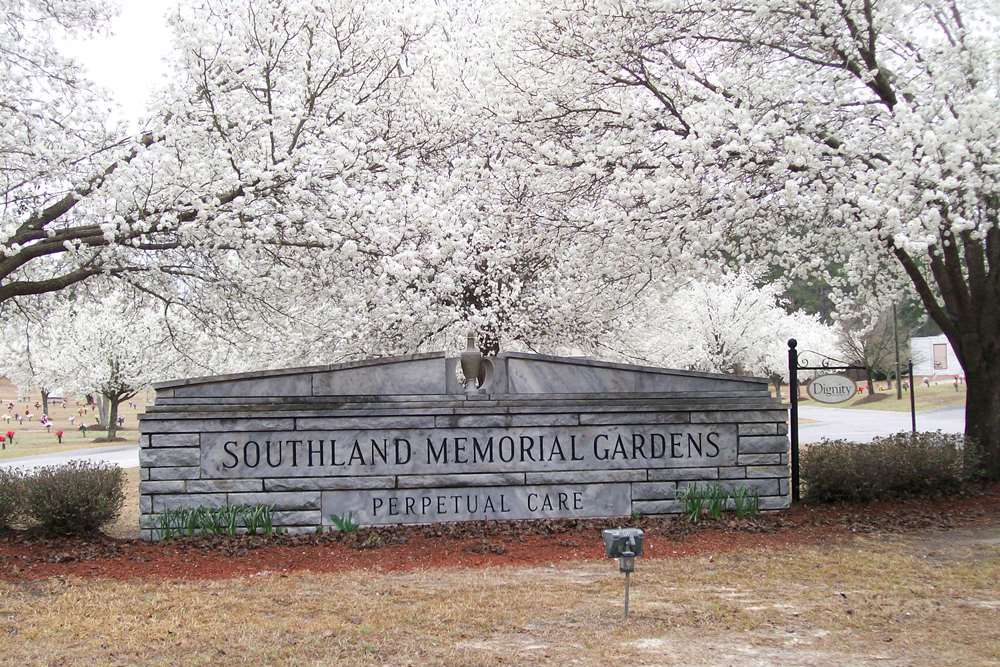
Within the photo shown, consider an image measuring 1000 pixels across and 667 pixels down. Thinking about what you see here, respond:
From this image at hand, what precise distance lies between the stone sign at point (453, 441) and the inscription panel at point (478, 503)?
1 cm

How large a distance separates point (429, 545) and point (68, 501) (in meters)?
3.93

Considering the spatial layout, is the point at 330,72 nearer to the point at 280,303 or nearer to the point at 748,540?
the point at 280,303

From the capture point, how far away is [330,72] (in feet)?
44.1

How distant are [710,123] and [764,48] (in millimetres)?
2312

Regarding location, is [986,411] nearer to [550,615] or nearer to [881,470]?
[881,470]

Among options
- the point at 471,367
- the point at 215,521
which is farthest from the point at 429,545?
the point at 215,521

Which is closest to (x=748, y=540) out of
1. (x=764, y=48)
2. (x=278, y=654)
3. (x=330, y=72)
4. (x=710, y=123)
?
(x=710, y=123)

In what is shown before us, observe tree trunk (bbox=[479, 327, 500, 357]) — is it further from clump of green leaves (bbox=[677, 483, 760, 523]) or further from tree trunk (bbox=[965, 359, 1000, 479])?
tree trunk (bbox=[965, 359, 1000, 479])

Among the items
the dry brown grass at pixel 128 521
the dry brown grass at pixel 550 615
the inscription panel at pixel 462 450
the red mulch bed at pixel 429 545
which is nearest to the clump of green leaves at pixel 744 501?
the red mulch bed at pixel 429 545

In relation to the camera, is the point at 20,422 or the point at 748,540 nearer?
the point at 748,540

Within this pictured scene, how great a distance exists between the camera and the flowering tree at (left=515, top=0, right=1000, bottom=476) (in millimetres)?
10438

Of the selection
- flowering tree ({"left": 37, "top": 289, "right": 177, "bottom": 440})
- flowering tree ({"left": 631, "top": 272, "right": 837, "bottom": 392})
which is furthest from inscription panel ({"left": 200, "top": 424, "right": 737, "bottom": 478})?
flowering tree ({"left": 37, "top": 289, "right": 177, "bottom": 440})

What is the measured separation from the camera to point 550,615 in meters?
6.73

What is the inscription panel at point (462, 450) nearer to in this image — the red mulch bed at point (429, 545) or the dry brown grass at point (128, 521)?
the red mulch bed at point (429, 545)
